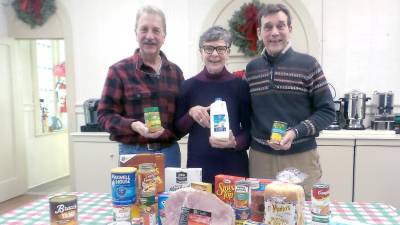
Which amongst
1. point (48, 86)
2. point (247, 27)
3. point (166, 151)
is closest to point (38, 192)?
point (48, 86)

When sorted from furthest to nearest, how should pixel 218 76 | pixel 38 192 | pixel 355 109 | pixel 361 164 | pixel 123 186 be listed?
pixel 38 192, pixel 355 109, pixel 361 164, pixel 218 76, pixel 123 186

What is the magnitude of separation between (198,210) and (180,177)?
206mm

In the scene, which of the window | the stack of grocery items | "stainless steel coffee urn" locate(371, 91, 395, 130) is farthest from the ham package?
the window

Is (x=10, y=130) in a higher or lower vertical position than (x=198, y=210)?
lower

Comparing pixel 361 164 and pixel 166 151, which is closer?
pixel 166 151

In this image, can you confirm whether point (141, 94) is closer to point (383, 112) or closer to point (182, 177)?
point (182, 177)

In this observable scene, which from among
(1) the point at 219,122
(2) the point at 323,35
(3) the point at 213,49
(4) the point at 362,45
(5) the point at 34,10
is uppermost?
(5) the point at 34,10

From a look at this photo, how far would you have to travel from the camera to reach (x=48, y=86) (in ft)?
16.0

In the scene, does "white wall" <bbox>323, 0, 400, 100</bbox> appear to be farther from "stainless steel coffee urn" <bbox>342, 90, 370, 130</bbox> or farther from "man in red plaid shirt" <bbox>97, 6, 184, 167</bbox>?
"man in red plaid shirt" <bbox>97, 6, 184, 167</bbox>

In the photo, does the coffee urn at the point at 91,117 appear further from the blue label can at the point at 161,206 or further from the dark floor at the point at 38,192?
the blue label can at the point at 161,206

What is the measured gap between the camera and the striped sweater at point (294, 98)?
5.07 feet

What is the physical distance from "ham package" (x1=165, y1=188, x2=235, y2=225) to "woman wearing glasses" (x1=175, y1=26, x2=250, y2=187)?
1.68 ft

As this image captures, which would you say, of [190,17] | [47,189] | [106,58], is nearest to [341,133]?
[190,17]

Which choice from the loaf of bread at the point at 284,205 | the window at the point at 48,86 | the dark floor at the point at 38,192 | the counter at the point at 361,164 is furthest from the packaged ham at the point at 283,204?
the window at the point at 48,86
